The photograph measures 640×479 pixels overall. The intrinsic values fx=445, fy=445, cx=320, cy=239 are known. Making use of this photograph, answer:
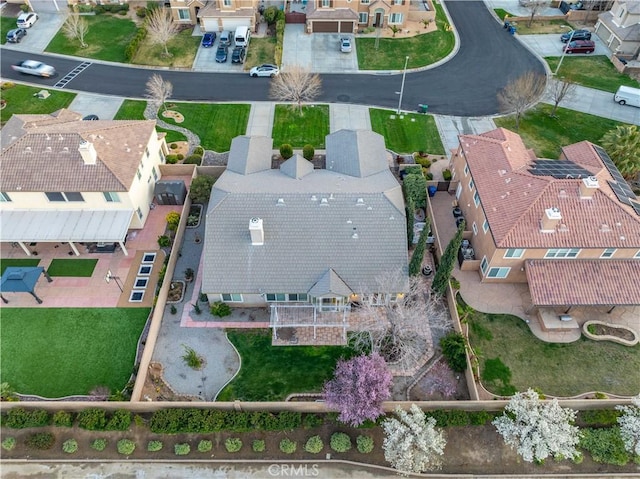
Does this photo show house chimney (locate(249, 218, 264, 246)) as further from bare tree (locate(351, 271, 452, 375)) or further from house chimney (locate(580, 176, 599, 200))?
house chimney (locate(580, 176, 599, 200))

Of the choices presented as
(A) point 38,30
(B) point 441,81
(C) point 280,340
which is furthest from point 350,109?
(A) point 38,30

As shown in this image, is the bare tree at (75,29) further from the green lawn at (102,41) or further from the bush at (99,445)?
the bush at (99,445)

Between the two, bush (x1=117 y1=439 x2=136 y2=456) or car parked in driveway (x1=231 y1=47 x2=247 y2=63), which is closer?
bush (x1=117 y1=439 x2=136 y2=456)

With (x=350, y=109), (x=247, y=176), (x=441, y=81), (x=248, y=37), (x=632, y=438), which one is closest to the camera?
(x=632, y=438)

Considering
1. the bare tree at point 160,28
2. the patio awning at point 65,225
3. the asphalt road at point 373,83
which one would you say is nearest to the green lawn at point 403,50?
the asphalt road at point 373,83

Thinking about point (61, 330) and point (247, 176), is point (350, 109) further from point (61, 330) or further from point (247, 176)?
point (61, 330)

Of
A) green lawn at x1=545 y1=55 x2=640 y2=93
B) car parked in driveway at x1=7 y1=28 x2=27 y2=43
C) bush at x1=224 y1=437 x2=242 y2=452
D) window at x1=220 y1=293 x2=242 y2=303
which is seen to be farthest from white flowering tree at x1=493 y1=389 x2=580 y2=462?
car parked in driveway at x1=7 y1=28 x2=27 y2=43
